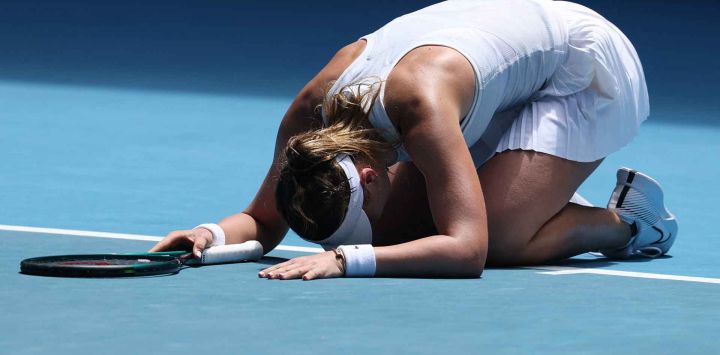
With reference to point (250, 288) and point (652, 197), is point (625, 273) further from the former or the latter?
point (250, 288)

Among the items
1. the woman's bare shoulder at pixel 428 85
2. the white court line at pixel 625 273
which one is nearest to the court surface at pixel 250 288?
the white court line at pixel 625 273

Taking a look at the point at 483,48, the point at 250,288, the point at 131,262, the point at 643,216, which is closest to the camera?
the point at 250,288

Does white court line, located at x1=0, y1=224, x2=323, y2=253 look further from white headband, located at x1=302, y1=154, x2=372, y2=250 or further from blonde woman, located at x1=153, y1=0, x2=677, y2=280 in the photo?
white headband, located at x1=302, y1=154, x2=372, y2=250

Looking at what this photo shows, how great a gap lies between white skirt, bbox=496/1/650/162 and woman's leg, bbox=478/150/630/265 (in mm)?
44

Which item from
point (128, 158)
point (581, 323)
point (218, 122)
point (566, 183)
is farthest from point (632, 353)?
point (218, 122)

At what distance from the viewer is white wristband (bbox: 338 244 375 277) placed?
11.7 ft

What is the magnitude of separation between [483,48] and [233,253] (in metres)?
0.84

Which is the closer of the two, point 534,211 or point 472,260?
point 472,260

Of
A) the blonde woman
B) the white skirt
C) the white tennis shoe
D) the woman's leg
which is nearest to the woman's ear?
the blonde woman

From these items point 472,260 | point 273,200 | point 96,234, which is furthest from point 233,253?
point 96,234

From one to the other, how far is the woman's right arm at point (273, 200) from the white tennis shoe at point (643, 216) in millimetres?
917

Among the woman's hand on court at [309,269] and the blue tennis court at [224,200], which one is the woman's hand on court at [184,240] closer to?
the blue tennis court at [224,200]

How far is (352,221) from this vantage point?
368cm

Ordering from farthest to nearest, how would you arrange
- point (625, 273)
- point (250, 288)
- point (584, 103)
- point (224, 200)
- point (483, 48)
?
point (224, 200)
point (584, 103)
point (625, 273)
point (483, 48)
point (250, 288)
